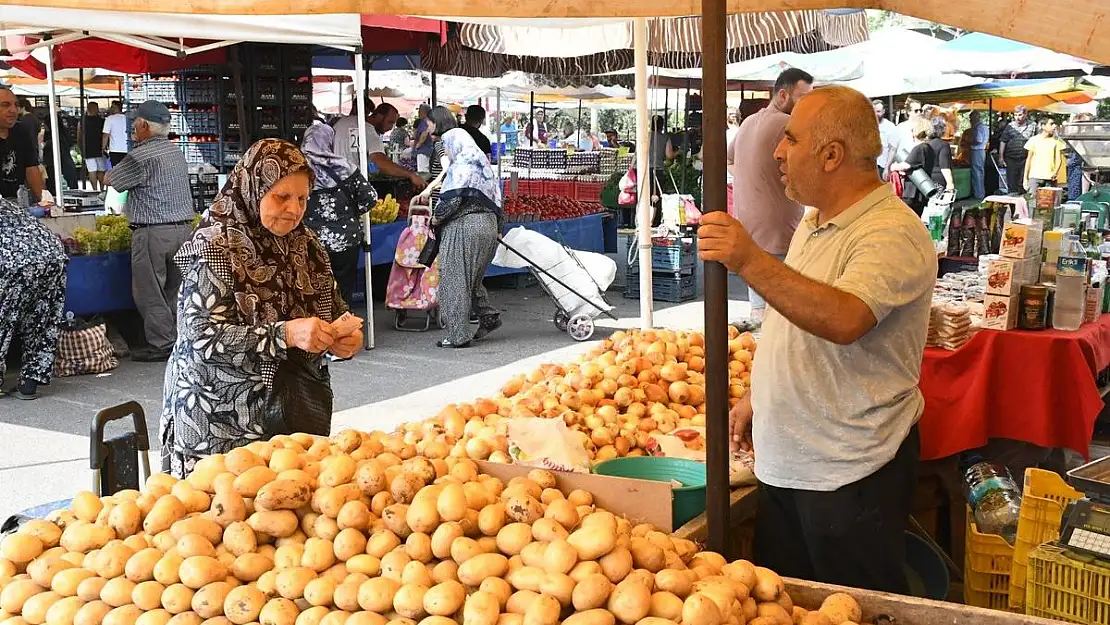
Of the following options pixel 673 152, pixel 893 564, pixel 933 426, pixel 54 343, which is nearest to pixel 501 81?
pixel 673 152

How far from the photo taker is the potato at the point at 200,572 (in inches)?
89.3

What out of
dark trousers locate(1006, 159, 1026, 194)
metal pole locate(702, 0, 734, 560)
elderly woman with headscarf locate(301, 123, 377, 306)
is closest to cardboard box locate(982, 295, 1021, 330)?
metal pole locate(702, 0, 734, 560)

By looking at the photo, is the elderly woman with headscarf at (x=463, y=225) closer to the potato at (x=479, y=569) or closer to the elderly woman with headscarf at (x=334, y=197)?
the elderly woman with headscarf at (x=334, y=197)

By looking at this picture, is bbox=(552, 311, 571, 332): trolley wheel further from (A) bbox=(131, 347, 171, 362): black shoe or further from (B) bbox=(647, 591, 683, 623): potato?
(B) bbox=(647, 591, 683, 623): potato

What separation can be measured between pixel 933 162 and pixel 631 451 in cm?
1275

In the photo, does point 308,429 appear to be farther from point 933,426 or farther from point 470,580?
point 933,426

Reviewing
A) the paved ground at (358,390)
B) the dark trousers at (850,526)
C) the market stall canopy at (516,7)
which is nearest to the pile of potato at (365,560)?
the dark trousers at (850,526)

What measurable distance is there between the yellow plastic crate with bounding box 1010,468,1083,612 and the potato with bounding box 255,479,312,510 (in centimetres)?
205

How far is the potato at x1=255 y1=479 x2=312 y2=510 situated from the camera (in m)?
2.41

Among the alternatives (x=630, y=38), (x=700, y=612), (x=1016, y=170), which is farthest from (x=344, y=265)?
(x=1016, y=170)

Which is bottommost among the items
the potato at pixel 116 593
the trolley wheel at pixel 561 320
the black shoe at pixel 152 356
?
the black shoe at pixel 152 356

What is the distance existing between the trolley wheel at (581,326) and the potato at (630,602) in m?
7.40

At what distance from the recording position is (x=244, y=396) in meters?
3.56

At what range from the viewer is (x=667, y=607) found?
213cm
